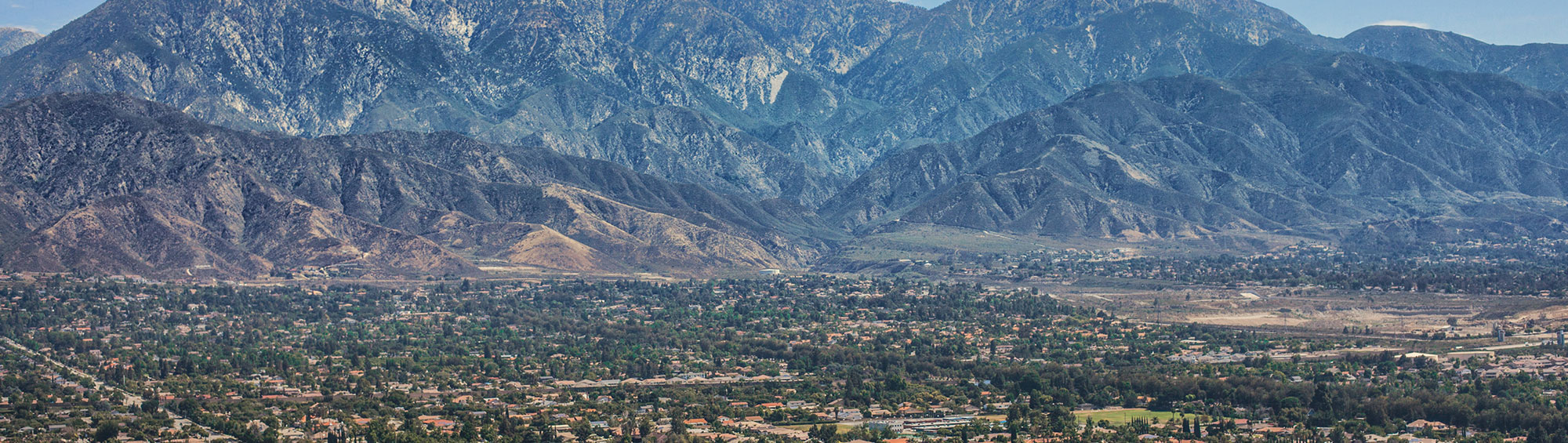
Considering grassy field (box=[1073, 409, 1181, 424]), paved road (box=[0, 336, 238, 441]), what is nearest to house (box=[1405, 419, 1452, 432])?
grassy field (box=[1073, 409, 1181, 424])

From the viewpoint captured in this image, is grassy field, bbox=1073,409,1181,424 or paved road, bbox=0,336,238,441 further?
grassy field, bbox=1073,409,1181,424

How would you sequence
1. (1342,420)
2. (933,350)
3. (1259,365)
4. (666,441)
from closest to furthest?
(666,441), (1342,420), (1259,365), (933,350)

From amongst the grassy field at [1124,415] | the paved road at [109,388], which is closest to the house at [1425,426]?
the grassy field at [1124,415]

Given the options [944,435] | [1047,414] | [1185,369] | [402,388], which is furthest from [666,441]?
[1185,369]

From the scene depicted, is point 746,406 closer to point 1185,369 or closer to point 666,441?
point 666,441

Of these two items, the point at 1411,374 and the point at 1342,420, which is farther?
the point at 1411,374

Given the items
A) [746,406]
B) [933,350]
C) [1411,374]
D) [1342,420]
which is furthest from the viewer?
[933,350]

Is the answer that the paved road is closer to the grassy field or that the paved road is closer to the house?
the grassy field
